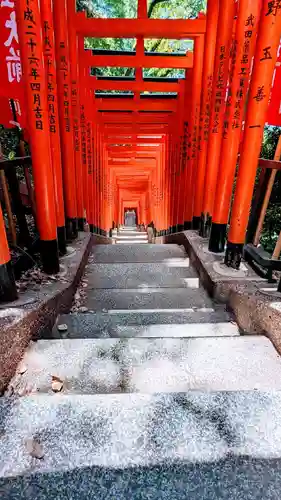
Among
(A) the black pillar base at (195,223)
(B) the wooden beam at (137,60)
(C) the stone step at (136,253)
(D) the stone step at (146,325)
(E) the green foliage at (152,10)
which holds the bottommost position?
(C) the stone step at (136,253)

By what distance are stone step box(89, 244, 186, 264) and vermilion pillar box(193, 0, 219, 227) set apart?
0.87 meters

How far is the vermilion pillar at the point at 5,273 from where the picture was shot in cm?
215

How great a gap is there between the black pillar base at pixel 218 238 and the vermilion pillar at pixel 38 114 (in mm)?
1956

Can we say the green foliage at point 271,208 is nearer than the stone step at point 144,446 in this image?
No

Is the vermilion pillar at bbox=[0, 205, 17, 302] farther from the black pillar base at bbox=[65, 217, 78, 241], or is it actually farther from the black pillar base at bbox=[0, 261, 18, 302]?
the black pillar base at bbox=[65, 217, 78, 241]

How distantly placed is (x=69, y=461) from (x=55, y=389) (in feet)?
1.86

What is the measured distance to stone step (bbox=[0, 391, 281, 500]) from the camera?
2.97 feet

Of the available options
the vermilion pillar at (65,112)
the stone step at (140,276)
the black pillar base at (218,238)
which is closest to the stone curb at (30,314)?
the stone step at (140,276)

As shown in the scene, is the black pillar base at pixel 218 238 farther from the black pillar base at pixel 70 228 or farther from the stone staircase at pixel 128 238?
the stone staircase at pixel 128 238

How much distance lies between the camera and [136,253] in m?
4.96

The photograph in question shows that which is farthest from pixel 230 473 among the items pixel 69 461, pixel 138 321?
pixel 138 321

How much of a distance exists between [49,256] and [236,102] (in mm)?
2592

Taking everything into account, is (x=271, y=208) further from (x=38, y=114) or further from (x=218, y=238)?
(x=38, y=114)

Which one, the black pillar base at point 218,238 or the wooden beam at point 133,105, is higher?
the wooden beam at point 133,105
